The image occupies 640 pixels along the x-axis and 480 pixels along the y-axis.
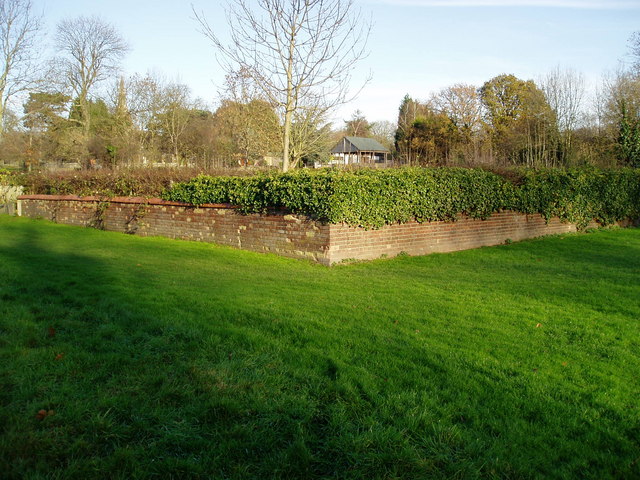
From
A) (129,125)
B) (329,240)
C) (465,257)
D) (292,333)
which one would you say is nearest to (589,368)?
(292,333)

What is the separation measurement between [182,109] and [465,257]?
3126 cm

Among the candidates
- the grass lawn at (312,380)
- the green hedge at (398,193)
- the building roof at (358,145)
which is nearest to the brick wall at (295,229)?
the green hedge at (398,193)

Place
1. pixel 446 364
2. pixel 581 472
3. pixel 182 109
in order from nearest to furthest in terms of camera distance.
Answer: pixel 581 472 → pixel 446 364 → pixel 182 109

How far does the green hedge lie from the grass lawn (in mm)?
2935

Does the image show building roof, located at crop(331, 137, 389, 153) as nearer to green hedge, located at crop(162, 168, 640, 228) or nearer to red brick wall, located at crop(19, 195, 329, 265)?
green hedge, located at crop(162, 168, 640, 228)

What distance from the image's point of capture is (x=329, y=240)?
398 inches

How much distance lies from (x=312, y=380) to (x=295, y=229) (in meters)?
6.96

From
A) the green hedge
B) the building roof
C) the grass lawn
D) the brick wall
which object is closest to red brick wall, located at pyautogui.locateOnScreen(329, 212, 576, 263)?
the brick wall

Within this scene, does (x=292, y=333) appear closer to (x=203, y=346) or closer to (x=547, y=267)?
(x=203, y=346)

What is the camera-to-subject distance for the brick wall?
10.5 meters

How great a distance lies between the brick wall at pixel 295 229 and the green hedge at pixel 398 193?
240 mm

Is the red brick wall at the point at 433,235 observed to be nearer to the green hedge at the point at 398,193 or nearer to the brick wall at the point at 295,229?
the brick wall at the point at 295,229

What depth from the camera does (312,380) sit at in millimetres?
3934

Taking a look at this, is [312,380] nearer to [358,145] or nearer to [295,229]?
[295,229]
